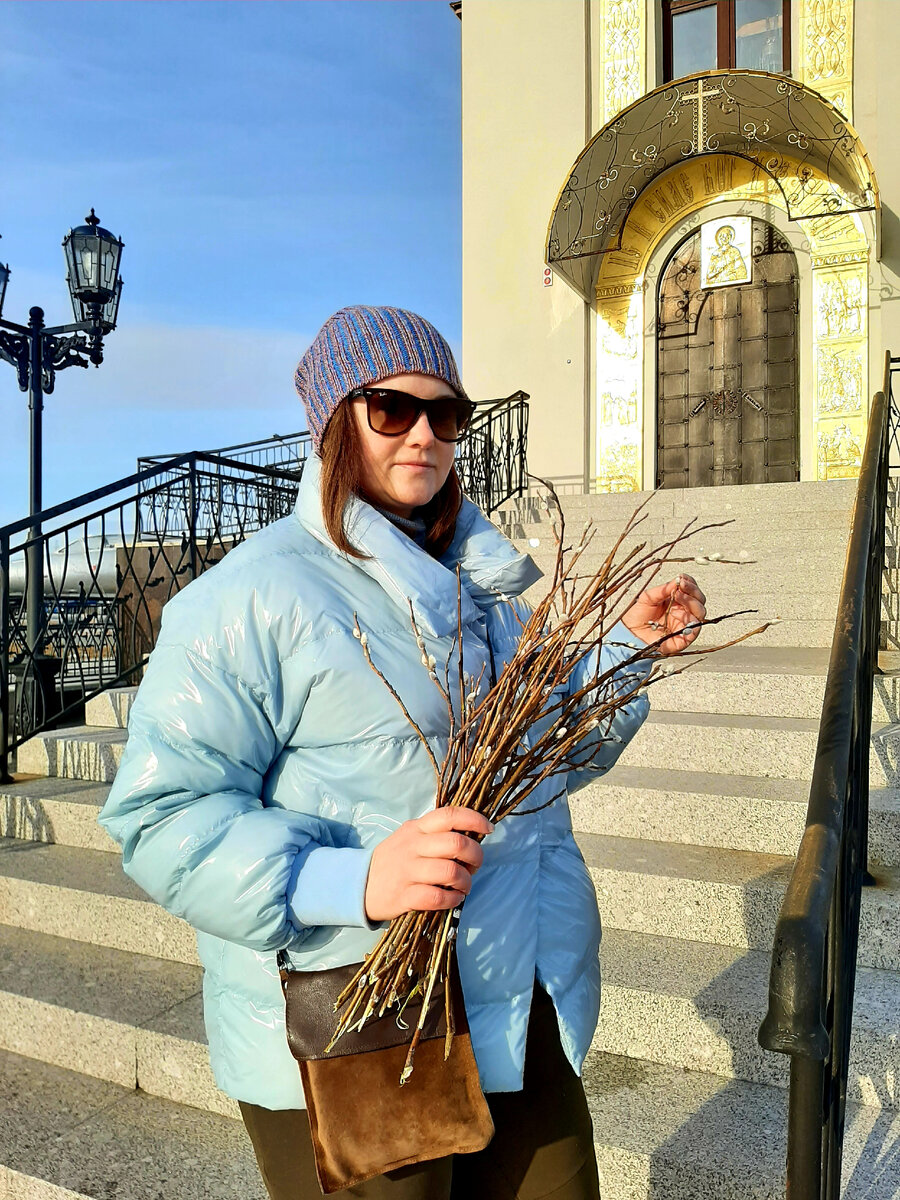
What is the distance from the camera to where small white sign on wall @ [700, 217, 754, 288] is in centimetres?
1060

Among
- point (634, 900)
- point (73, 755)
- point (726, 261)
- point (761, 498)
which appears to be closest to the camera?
point (634, 900)

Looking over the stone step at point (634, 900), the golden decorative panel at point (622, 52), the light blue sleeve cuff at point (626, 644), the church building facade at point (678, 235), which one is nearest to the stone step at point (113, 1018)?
the stone step at point (634, 900)

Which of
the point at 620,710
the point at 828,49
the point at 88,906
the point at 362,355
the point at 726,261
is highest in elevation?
the point at 828,49

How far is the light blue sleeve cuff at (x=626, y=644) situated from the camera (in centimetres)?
151

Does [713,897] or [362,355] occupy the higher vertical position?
[362,355]

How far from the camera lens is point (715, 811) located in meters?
3.05

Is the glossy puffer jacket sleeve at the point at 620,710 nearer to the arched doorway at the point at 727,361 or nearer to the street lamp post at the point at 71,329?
the street lamp post at the point at 71,329

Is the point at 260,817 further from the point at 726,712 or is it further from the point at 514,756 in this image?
the point at 726,712

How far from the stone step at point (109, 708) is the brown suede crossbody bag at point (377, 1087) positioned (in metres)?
4.15

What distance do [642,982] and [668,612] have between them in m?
1.38

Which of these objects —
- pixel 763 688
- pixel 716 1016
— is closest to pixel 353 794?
pixel 716 1016

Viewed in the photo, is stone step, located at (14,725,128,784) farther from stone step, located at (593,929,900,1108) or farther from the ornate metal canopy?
the ornate metal canopy

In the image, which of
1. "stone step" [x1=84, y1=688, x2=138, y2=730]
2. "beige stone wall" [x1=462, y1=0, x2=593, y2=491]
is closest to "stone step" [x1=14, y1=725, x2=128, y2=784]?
"stone step" [x1=84, y1=688, x2=138, y2=730]

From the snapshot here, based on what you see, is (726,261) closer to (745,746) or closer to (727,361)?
(727,361)
